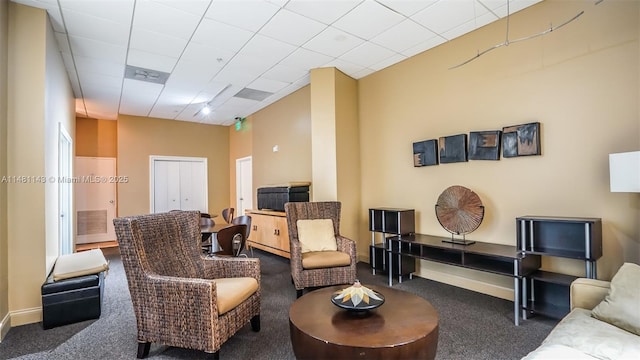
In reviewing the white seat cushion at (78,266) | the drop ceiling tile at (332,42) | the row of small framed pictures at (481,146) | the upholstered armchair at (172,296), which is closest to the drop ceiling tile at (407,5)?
the drop ceiling tile at (332,42)

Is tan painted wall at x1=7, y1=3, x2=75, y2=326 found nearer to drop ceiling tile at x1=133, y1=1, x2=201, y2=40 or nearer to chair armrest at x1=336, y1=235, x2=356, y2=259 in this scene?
drop ceiling tile at x1=133, y1=1, x2=201, y2=40

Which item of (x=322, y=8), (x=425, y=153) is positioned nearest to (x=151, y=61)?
(x=322, y=8)

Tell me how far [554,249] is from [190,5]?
4.07 metres

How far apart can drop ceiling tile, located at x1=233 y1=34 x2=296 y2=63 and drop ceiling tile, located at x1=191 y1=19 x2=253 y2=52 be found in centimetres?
10

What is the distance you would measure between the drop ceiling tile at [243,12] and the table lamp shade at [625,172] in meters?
3.10

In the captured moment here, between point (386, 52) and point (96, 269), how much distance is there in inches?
→ 163

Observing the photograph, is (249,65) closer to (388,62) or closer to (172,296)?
(388,62)

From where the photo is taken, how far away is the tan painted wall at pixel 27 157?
2773 mm

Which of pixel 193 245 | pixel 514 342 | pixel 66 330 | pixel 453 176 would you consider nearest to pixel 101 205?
pixel 66 330

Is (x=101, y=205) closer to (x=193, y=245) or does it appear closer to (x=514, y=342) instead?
(x=193, y=245)

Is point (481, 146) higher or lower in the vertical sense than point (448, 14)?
lower

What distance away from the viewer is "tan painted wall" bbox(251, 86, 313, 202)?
5438mm

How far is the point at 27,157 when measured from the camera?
2.84m

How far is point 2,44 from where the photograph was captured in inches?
104
